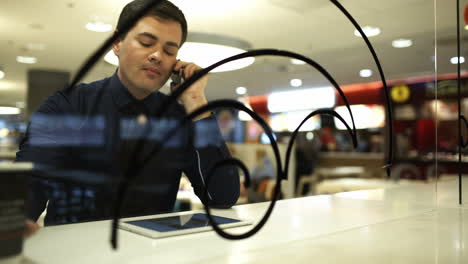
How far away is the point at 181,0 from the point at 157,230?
36 centimetres

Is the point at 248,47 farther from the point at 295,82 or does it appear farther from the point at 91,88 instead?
Result: the point at 295,82

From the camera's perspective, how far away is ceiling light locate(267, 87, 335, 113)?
1.11 metres

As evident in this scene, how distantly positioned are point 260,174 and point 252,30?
2914 millimetres

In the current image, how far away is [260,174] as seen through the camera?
3678 millimetres

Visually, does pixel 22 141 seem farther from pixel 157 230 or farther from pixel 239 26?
pixel 239 26

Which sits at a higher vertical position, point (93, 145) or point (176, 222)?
point (93, 145)

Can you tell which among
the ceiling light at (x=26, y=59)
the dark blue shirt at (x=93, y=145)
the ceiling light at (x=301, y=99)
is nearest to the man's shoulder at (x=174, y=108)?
the dark blue shirt at (x=93, y=145)

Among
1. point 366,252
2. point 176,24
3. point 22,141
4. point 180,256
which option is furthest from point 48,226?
point 366,252

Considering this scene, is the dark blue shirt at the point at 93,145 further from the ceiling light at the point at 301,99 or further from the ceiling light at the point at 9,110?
the ceiling light at the point at 301,99

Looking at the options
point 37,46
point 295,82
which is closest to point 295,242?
point 37,46

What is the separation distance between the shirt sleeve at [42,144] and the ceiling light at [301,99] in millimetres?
623

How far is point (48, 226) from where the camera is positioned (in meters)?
0.63

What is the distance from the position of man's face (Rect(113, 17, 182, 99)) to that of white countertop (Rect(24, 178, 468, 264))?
0.22 metres

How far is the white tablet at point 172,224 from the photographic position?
1.98ft
